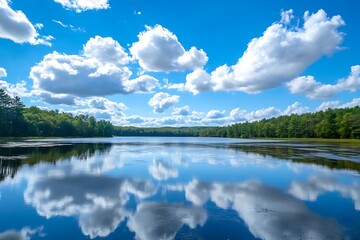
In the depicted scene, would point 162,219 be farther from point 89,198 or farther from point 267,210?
point 89,198

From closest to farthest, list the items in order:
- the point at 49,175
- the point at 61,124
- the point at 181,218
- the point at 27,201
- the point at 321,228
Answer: the point at 321,228, the point at 181,218, the point at 27,201, the point at 49,175, the point at 61,124

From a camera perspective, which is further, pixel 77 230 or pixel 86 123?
pixel 86 123

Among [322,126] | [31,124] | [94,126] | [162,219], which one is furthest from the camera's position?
[94,126]

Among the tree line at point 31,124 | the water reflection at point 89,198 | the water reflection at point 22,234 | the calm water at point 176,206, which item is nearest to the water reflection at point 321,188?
the calm water at point 176,206

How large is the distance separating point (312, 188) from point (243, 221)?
8689mm

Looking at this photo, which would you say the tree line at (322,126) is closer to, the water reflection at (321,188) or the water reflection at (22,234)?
the water reflection at (321,188)

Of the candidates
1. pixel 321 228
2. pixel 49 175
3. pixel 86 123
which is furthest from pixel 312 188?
pixel 86 123

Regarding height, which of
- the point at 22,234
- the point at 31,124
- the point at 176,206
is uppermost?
the point at 31,124

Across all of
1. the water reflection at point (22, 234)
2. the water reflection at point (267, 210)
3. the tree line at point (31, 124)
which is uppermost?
the tree line at point (31, 124)

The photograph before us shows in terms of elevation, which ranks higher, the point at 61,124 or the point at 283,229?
the point at 61,124

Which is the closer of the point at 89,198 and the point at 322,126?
the point at 89,198

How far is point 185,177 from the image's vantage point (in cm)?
2089

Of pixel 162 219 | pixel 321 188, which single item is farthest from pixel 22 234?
pixel 321 188

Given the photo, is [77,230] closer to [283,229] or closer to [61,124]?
[283,229]
